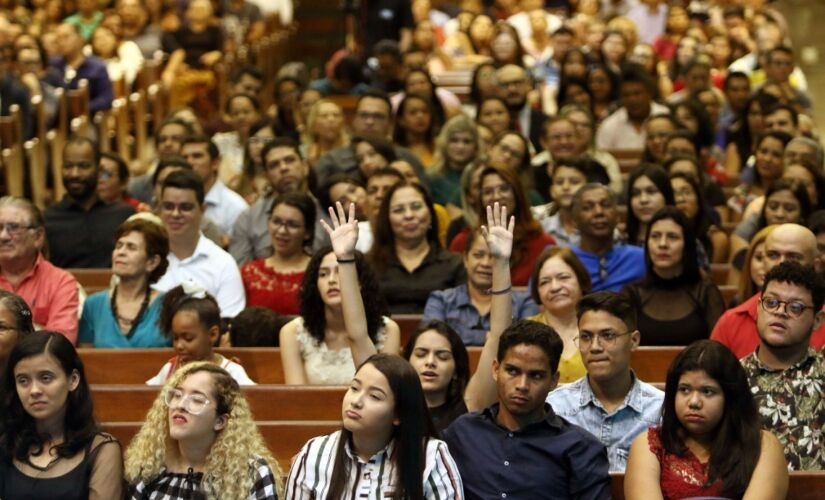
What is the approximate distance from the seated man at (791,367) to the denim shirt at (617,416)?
29 cm

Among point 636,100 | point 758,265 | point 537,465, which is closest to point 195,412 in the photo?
point 537,465

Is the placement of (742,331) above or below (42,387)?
below

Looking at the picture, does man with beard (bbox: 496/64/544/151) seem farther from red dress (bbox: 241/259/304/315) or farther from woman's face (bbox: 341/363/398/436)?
woman's face (bbox: 341/363/398/436)

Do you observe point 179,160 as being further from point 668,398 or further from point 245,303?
point 668,398

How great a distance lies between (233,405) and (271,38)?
9269mm

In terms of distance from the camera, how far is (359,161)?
7270mm

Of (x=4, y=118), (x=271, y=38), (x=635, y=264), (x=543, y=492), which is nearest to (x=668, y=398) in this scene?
(x=543, y=492)

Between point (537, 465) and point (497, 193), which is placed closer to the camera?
point (537, 465)

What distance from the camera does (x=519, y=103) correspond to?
901cm

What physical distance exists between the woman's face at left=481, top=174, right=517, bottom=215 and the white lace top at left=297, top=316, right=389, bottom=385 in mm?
1152

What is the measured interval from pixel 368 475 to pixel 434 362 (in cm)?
64

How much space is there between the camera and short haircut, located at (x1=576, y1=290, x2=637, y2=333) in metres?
4.38

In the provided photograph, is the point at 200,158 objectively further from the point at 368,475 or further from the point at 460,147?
the point at 368,475

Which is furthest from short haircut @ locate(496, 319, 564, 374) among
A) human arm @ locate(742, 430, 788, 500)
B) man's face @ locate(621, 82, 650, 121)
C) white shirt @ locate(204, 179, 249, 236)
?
man's face @ locate(621, 82, 650, 121)
